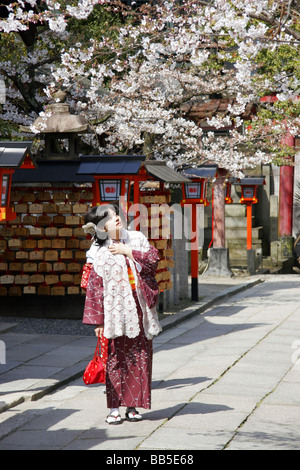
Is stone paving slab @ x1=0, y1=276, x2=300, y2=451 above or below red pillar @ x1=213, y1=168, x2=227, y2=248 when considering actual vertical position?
below

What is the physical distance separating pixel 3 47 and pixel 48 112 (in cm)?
321

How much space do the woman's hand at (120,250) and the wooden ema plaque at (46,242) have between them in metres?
5.47

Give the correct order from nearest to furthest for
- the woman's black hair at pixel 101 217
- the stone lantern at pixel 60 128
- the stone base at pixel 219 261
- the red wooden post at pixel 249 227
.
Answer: the woman's black hair at pixel 101 217
the stone lantern at pixel 60 128
the stone base at pixel 219 261
the red wooden post at pixel 249 227

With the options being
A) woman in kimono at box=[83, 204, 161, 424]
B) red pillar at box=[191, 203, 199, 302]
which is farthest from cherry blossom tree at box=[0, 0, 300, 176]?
woman in kimono at box=[83, 204, 161, 424]

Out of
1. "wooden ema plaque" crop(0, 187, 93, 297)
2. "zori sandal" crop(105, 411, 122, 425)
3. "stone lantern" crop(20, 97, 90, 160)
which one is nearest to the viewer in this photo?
"zori sandal" crop(105, 411, 122, 425)

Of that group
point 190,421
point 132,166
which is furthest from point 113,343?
point 132,166

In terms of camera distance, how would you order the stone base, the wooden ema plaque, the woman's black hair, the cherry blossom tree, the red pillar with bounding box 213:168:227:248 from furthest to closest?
the red pillar with bounding box 213:168:227:248 < the stone base < the cherry blossom tree < the wooden ema plaque < the woman's black hair

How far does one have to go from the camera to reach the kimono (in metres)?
6.36

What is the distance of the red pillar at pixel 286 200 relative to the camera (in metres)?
24.6

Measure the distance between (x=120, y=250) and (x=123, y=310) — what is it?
1.71ft

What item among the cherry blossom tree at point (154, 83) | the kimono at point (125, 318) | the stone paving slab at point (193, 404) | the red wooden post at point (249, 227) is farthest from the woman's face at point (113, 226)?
the red wooden post at point (249, 227)

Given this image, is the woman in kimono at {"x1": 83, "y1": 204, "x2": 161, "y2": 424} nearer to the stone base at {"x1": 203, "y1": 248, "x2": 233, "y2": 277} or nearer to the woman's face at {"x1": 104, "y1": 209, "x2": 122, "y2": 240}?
the woman's face at {"x1": 104, "y1": 209, "x2": 122, "y2": 240}

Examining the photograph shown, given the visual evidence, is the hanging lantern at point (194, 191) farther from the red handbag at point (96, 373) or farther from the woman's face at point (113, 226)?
the woman's face at point (113, 226)

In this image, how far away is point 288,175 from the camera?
969 inches
